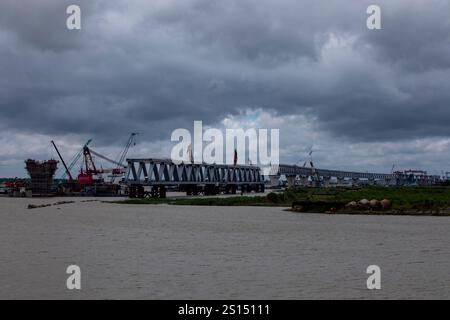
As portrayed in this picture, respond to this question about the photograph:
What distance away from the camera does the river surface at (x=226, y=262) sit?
28797 millimetres

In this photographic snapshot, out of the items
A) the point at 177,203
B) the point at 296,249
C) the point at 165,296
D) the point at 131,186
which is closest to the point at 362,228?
the point at 296,249

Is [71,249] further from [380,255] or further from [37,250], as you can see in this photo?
[380,255]

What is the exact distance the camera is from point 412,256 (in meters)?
41.5

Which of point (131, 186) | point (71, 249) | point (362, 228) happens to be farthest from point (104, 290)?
point (131, 186)

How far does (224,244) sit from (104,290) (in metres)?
21.8

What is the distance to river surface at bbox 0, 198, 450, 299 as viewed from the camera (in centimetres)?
2880

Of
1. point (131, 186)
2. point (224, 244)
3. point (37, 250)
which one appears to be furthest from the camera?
point (131, 186)

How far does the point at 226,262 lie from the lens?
127 ft

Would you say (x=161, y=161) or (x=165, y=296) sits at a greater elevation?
(x=161, y=161)

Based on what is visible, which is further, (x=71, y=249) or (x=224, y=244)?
(x=224, y=244)
